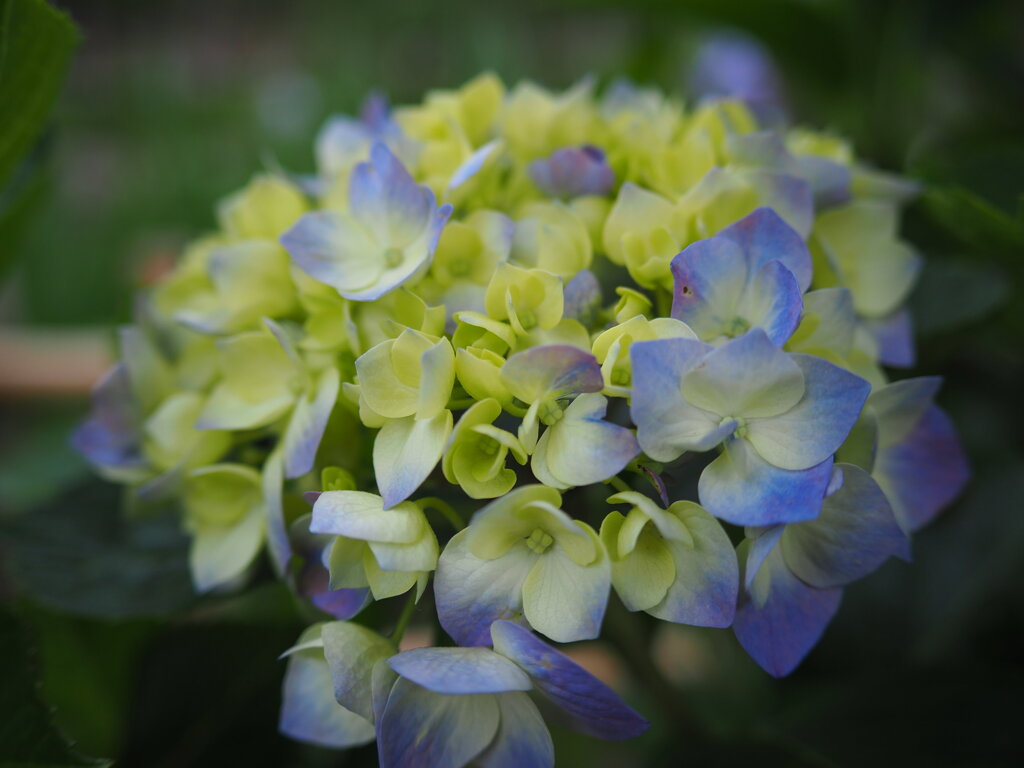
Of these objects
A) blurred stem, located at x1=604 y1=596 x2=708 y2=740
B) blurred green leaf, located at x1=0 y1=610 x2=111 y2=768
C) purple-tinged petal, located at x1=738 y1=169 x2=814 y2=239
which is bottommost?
blurred stem, located at x1=604 y1=596 x2=708 y2=740

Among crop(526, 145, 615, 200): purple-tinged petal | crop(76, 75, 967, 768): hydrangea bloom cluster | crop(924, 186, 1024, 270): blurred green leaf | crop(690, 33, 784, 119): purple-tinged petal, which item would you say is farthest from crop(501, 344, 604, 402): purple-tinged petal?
crop(690, 33, 784, 119): purple-tinged petal

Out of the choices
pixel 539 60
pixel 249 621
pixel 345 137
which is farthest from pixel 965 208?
pixel 539 60

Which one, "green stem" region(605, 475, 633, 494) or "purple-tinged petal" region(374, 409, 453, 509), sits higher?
"purple-tinged petal" region(374, 409, 453, 509)

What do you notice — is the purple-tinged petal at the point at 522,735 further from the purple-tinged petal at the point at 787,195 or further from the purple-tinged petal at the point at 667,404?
the purple-tinged petal at the point at 787,195

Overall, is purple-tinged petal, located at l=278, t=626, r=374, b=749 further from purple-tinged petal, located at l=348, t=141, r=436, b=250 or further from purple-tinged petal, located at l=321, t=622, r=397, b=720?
purple-tinged petal, located at l=348, t=141, r=436, b=250

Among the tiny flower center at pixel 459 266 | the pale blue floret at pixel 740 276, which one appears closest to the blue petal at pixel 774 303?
the pale blue floret at pixel 740 276

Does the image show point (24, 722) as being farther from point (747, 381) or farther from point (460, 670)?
point (747, 381)

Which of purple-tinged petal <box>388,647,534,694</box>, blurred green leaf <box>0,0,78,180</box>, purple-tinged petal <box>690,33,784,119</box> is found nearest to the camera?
purple-tinged petal <box>388,647,534,694</box>
